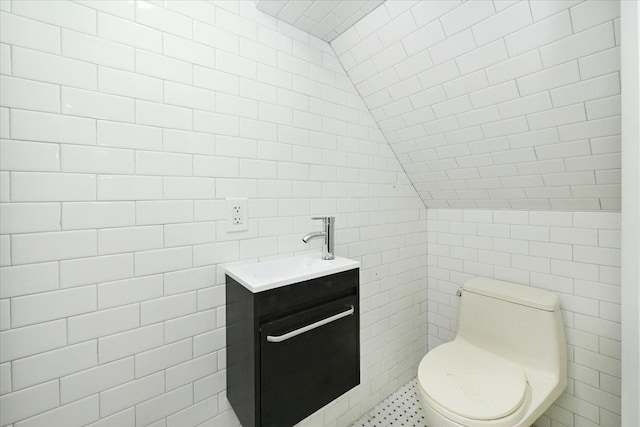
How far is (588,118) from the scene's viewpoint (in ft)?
3.91

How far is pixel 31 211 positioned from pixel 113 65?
1.76ft

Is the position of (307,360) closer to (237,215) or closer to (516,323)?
(237,215)

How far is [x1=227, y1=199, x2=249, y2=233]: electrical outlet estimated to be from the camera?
1.20 meters

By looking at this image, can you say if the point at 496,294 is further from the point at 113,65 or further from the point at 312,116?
the point at 113,65

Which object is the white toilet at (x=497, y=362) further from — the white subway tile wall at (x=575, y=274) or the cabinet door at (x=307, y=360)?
the cabinet door at (x=307, y=360)

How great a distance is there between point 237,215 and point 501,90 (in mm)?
1356

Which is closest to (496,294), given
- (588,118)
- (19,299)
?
(588,118)

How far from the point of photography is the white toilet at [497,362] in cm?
116

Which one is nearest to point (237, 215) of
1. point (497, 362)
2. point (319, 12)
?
point (319, 12)

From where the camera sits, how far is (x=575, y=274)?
58.7 inches

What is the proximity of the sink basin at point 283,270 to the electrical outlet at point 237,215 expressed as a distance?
0.17m

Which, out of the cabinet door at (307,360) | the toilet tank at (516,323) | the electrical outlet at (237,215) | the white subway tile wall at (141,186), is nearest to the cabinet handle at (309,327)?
the cabinet door at (307,360)

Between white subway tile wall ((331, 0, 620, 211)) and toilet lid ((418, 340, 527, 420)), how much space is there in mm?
924

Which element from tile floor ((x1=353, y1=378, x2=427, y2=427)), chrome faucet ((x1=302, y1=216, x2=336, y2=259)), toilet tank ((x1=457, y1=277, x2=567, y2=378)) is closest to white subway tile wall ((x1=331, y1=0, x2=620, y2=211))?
toilet tank ((x1=457, y1=277, x2=567, y2=378))
